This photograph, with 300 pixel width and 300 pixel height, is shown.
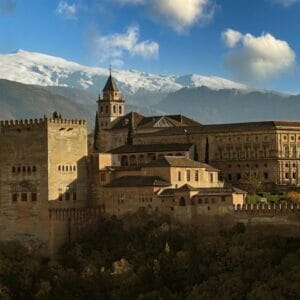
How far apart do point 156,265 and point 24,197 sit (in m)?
14.8

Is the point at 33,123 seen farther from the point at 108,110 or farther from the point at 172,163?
the point at 108,110

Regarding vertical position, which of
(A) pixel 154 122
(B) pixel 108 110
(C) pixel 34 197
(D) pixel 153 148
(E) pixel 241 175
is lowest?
(C) pixel 34 197

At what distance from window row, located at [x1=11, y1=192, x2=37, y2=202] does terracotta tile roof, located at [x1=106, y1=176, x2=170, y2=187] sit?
19.7ft

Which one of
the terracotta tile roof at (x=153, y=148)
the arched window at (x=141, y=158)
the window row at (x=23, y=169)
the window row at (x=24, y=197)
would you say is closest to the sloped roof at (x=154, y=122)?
the terracotta tile roof at (x=153, y=148)

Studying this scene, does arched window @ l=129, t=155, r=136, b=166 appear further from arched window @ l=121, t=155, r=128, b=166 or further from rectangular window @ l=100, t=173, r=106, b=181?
rectangular window @ l=100, t=173, r=106, b=181

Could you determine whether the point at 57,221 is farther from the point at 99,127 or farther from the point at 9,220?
the point at 99,127

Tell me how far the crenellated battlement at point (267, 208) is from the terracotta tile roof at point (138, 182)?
6980mm

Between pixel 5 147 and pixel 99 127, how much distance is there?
4218 cm

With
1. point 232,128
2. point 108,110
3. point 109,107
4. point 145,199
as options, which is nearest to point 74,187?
point 145,199

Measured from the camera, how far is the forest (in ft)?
190

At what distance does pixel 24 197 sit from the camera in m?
73.1

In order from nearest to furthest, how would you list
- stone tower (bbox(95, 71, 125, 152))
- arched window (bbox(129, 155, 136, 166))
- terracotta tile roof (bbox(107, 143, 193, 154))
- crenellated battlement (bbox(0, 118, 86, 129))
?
crenellated battlement (bbox(0, 118, 86, 129))
arched window (bbox(129, 155, 136, 166))
terracotta tile roof (bbox(107, 143, 193, 154))
stone tower (bbox(95, 71, 125, 152))

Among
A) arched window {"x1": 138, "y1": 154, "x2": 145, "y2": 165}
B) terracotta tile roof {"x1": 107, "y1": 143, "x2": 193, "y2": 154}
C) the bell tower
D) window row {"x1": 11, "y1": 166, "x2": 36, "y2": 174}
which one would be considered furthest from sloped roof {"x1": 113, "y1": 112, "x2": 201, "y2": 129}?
window row {"x1": 11, "y1": 166, "x2": 36, "y2": 174}

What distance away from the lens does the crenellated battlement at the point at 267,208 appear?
64750 mm
